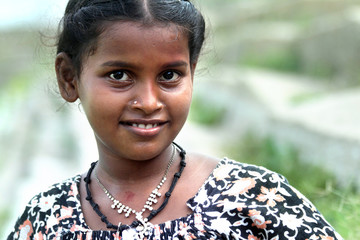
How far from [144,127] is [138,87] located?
0.14 meters

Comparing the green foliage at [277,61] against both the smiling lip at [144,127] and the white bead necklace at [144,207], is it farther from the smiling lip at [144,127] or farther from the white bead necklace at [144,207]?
the smiling lip at [144,127]

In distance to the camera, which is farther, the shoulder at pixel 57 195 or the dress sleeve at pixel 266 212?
the shoulder at pixel 57 195

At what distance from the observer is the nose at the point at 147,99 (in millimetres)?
1853

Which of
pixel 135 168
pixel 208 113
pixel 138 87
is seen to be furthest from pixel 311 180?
pixel 208 113

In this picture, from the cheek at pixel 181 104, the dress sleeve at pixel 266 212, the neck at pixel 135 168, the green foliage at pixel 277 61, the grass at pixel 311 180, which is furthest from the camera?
the green foliage at pixel 277 61

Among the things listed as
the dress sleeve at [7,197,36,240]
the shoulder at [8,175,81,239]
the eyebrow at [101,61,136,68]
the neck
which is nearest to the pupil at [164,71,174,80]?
the eyebrow at [101,61,136,68]

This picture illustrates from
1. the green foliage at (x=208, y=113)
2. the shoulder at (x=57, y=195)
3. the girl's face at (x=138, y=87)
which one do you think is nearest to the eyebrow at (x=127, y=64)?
the girl's face at (x=138, y=87)

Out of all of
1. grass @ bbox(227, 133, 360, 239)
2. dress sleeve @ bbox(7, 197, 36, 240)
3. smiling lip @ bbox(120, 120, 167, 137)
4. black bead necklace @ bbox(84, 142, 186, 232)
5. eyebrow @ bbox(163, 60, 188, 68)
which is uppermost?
eyebrow @ bbox(163, 60, 188, 68)

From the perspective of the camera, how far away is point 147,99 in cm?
186

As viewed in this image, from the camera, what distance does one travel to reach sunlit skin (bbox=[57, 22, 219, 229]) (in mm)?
1874

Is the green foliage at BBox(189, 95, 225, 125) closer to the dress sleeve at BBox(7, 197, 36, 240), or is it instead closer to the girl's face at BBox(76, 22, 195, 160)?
the dress sleeve at BBox(7, 197, 36, 240)

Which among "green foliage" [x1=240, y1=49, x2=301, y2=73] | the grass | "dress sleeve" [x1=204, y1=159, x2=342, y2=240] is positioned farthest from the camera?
"green foliage" [x1=240, y1=49, x2=301, y2=73]

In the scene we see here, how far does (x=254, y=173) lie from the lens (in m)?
1.98

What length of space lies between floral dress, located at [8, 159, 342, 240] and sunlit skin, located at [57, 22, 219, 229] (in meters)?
0.06
